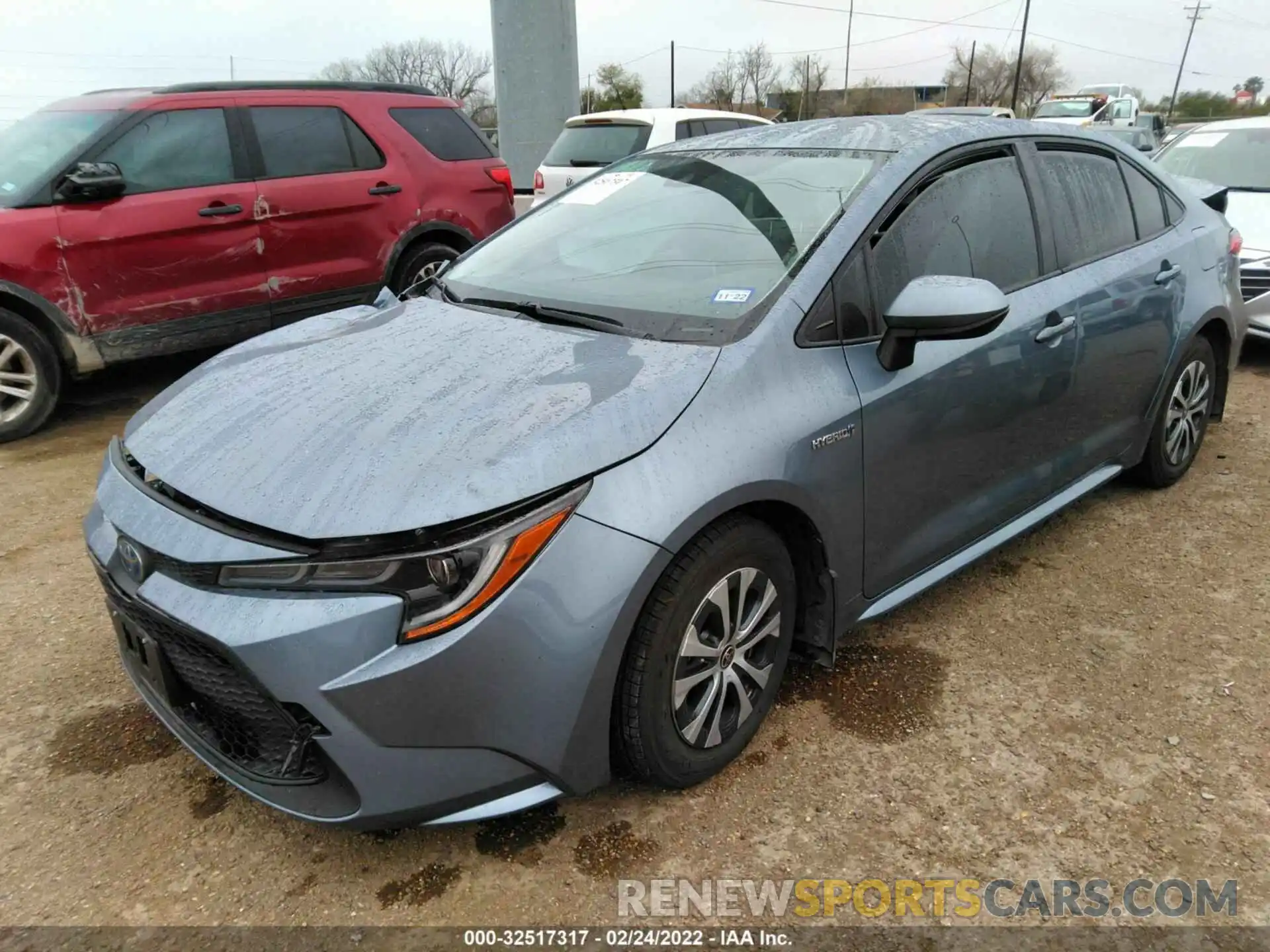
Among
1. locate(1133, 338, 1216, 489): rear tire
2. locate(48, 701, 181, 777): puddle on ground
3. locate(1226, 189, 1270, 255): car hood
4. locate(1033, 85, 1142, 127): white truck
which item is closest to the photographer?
locate(48, 701, 181, 777): puddle on ground

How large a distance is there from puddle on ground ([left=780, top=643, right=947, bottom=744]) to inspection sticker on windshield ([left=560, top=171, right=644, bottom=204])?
175cm

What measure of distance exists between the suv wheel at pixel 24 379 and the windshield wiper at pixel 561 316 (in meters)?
3.26

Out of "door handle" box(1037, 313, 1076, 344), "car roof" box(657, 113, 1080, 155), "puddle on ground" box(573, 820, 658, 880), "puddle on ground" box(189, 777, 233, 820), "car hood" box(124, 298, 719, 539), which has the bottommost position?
"puddle on ground" box(573, 820, 658, 880)

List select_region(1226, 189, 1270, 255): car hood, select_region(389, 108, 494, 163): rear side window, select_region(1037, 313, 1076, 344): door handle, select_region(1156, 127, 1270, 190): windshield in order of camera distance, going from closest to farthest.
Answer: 1. select_region(1037, 313, 1076, 344): door handle
2. select_region(1226, 189, 1270, 255): car hood
3. select_region(389, 108, 494, 163): rear side window
4. select_region(1156, 127, 1270, 190): windshield

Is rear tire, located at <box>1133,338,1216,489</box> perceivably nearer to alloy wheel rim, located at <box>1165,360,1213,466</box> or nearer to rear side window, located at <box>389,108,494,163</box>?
alloy wheel rim, located at <box>1165,360,1213,466</box>

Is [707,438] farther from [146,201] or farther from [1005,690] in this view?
[146,201]

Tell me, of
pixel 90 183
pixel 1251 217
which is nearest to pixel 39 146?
pixel 90 183

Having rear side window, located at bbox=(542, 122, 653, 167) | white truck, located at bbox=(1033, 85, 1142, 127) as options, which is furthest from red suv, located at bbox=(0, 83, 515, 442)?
white truck, located at bbox=(1033, 85, 1142, 127)

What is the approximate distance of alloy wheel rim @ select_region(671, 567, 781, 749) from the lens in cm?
214

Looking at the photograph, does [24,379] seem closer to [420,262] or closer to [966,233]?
[420,262]

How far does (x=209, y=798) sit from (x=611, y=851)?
1.04m

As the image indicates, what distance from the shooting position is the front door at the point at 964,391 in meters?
2.53

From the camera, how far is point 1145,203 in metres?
3.65

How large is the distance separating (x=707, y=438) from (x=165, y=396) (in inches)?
62.8
